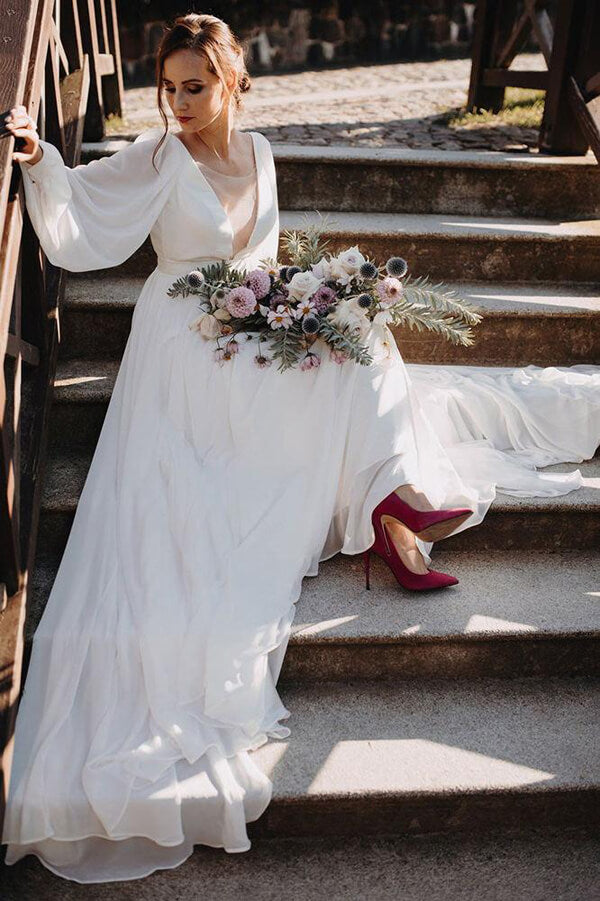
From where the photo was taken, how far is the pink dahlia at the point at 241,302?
2.70 meters

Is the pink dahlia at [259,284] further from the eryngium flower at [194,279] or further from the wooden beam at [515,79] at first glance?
the wooden beam at [515,79]

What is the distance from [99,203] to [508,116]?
365 cm

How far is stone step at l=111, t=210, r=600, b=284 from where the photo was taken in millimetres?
3777

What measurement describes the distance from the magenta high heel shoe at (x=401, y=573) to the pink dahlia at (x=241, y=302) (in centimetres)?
77

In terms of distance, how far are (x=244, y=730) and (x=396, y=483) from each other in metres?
0.82

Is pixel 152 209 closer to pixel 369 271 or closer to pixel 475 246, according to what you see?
pixel 369 271

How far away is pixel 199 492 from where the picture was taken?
8.63 ft

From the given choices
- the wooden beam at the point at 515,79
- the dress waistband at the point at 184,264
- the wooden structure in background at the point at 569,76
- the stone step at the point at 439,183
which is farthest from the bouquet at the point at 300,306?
the wooden beam at the point at 515,79

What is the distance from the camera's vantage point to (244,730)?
7.56 feet

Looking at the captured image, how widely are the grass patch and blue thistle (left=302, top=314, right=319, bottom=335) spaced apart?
332 centimetres

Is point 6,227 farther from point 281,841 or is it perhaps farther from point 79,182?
point 281,841

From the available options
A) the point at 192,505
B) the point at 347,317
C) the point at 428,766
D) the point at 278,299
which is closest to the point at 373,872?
the point at 428,766

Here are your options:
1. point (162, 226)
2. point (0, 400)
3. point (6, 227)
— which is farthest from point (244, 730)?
point (162, 226)

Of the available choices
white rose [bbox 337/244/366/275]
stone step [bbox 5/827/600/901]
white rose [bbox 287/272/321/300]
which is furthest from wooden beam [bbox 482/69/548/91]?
stone step [bbox 5/827/600/901]
